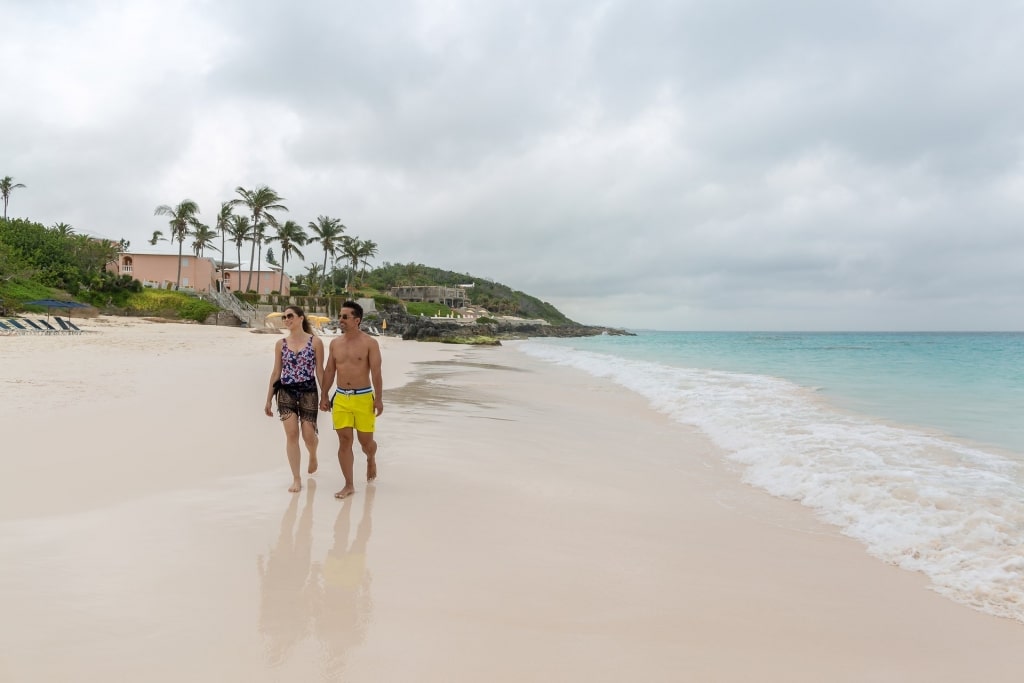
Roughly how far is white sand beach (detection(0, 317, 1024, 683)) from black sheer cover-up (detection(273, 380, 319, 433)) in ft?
2.28

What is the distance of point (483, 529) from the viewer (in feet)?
15.0

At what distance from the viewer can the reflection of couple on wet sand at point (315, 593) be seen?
2.83 metres

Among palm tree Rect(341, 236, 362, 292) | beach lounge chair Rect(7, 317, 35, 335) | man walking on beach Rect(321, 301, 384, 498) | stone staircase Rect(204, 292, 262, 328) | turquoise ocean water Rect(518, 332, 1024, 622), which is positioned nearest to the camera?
turquoise ocean water Rect(518, 332, 1024, 622)

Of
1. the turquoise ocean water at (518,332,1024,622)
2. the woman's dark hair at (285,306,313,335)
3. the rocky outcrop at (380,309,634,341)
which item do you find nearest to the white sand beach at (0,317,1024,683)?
the turquoise ocean water at (518,332,1024,622)

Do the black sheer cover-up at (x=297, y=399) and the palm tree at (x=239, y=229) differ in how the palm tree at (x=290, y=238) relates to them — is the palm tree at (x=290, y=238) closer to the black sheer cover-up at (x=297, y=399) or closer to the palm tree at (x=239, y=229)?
the palm tree at (x=239, y=229)

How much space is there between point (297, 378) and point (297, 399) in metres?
0.21

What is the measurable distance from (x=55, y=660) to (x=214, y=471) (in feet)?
11.2

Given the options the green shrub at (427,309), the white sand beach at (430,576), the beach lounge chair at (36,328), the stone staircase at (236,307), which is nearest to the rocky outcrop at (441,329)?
the green shrub at (427,309)

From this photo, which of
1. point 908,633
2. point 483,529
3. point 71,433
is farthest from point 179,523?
point 908,633

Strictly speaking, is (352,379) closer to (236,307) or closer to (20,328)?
(20,328)

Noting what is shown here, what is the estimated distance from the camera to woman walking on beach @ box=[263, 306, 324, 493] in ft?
18.1

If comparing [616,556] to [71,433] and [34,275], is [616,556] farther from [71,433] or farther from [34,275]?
[34,275]

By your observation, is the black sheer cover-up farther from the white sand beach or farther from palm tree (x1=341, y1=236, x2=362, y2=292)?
palm tree (x1=341, y1=236, x2=362, y2=292)

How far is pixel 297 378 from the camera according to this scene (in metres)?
5.56
